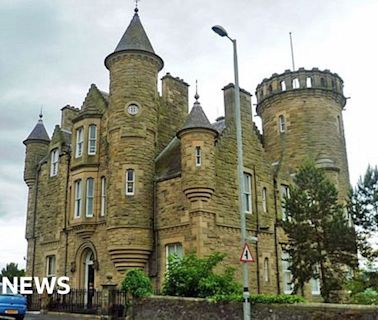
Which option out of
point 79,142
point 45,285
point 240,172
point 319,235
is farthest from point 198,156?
point 45,285

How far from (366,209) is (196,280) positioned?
376 inches

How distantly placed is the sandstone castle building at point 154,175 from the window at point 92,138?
65 millimetres

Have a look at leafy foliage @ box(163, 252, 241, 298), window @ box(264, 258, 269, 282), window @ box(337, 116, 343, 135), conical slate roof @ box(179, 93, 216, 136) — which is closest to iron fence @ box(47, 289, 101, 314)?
leafy foliage @ box(163, 252, 241, 298)

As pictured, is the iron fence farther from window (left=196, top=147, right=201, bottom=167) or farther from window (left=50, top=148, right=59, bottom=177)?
window (left=50, top=148, right=59, bottom=177)

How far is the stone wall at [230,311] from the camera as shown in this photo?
43.5 feet

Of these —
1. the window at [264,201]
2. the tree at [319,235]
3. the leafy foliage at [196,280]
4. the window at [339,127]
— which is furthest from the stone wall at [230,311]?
the window at [339,127]

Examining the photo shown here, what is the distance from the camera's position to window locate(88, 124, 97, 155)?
31.1 metres

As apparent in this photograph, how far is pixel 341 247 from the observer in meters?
23.9

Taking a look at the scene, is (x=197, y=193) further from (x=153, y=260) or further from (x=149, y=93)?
(x=149, y=93)

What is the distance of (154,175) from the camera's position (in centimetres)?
2858

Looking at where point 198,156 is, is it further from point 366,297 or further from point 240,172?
point 366,297

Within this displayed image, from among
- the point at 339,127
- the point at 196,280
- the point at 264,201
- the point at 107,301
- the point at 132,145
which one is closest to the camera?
the point at 196,280

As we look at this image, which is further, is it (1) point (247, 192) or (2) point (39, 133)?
(2) point (39, 133)

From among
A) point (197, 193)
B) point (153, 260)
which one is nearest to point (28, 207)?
point (153, 260)
